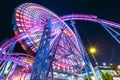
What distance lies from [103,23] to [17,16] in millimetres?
15466

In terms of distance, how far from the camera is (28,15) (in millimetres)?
26094

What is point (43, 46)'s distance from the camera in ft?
34.5

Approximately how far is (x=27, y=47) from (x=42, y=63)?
17564 mm

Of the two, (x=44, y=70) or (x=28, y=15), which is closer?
(x=44, y=70)

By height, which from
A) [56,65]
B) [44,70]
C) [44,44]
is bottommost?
[44,70]

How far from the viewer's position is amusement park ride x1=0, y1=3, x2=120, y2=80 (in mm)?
10430

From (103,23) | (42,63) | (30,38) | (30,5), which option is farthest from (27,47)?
(42,63)

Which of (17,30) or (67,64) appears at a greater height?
(17,30)

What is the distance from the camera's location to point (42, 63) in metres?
9.62

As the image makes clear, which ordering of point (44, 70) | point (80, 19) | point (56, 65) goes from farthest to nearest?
point (56, 65) < point (80, 19) < point (44, 70)

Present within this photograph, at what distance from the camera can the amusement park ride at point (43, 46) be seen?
10.4m

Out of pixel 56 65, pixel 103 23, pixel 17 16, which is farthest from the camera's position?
pixel 56 65

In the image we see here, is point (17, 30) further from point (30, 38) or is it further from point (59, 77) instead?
point (59, 77)

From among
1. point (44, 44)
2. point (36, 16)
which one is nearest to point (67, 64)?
point (36, 16)
